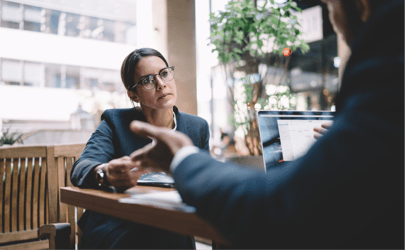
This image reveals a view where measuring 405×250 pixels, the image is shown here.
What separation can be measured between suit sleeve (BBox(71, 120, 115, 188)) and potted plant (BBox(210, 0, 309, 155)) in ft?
4.20

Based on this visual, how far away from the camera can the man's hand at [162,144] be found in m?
0.51

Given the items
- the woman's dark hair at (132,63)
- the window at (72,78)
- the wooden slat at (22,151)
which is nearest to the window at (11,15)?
the window at (72,78)

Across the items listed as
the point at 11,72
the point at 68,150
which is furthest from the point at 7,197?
the point at 11,72

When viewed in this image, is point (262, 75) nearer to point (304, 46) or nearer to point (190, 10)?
point (304, 46)

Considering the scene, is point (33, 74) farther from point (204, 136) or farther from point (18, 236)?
point (204, 136)

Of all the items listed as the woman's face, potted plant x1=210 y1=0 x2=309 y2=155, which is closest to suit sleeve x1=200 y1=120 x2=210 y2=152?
the woman's face

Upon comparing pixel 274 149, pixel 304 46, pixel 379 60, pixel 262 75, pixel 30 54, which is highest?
pixel 30 54

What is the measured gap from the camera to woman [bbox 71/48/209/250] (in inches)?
35.3

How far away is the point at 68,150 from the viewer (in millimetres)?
1606

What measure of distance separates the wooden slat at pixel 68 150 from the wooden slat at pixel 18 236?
1.45ft

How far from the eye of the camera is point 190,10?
317 centimetres

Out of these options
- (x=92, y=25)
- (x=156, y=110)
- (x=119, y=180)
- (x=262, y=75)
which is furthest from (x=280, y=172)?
(x=92, y=25)

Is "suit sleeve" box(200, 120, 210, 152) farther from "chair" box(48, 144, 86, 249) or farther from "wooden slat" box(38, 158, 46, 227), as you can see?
"wooden slat" box(38, 158, 46, 227)

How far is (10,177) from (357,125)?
5.67 feet
